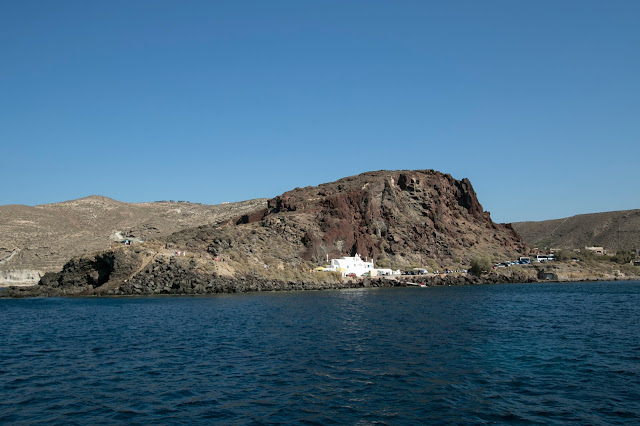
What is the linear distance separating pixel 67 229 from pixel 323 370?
14963 cm

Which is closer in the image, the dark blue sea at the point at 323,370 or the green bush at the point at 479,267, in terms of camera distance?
the dark blue sea at the point at 323,370

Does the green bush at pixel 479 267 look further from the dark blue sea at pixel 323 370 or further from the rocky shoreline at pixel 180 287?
the dark blue sea at pixel 323 370

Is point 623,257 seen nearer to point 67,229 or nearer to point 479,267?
point 479,267

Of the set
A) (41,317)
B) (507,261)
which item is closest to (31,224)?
(41,317)

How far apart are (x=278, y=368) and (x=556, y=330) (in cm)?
2317

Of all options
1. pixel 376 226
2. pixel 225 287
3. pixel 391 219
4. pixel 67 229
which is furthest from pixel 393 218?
pixel 67 229

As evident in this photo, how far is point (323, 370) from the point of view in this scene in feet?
79.8

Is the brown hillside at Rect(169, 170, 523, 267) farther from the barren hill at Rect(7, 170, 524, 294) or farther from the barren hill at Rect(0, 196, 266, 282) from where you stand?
the barren hill at Rect(0, 196, 266, 282)

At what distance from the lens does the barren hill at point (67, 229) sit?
408 ft

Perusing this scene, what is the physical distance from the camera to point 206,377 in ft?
75.6

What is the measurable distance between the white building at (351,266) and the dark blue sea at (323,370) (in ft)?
184

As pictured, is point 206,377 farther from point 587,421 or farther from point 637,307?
point 637,307

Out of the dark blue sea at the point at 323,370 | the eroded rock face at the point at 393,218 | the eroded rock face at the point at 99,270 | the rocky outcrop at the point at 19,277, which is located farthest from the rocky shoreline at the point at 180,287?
the rocky outcrop at the point at 19,277

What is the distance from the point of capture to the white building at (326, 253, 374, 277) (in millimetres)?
101625
